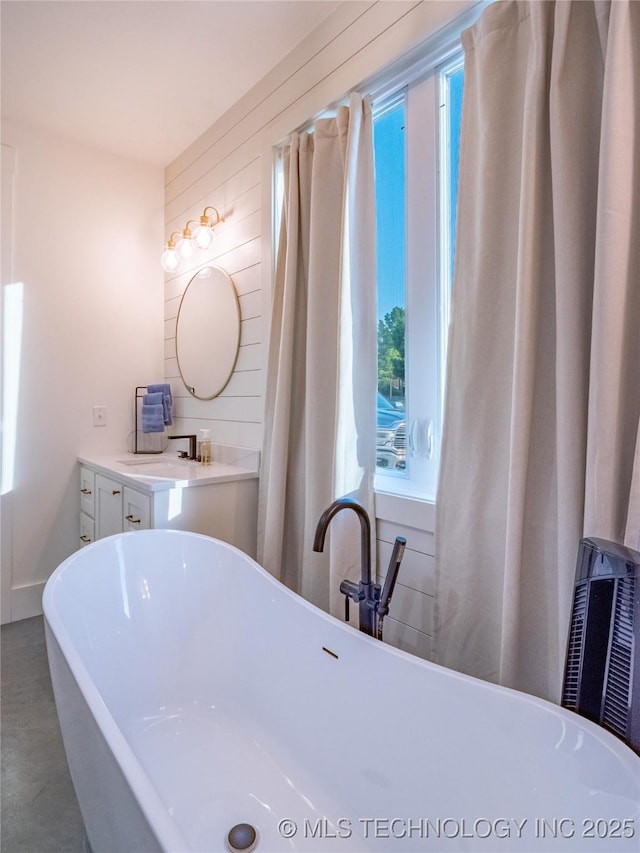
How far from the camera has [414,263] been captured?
1.62 m

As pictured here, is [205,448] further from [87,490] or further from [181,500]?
[87,490]

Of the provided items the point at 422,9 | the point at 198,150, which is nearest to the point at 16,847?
the point at 422,9

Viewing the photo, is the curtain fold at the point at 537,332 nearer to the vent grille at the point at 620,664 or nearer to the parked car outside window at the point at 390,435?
the vent grille at the point at 620,664

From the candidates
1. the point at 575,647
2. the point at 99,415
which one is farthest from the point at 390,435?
the point at 99,415

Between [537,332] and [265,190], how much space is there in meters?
1.58

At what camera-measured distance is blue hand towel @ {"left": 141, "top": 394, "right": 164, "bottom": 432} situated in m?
2.81

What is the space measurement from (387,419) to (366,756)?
1034mm

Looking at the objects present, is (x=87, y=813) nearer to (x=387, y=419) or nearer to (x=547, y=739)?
(x=547, y=739)

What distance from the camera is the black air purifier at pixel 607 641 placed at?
0.86 m

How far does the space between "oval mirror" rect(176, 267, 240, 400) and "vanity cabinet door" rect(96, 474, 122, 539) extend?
692 mm

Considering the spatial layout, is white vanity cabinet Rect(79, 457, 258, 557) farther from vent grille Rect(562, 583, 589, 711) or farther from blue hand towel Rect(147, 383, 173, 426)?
vent grille Rect(562, 583, 589, 711)

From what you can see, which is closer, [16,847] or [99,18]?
[16,847]

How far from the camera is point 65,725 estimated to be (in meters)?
1.16

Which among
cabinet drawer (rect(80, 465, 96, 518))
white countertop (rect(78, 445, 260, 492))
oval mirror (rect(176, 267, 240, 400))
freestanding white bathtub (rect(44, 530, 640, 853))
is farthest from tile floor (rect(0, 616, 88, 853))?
oval mirror (rect(176, 267, 240, 400))
